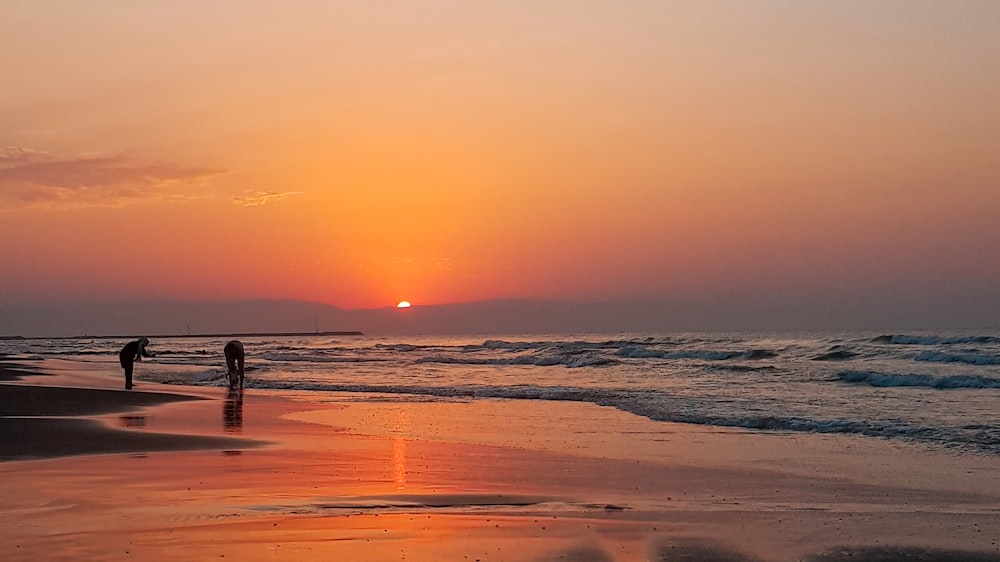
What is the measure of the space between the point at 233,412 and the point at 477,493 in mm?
11489

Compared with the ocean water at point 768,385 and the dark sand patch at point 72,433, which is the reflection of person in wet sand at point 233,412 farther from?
the ocean water at point 768,385

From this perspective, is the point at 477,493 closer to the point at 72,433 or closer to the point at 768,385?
the point at 72,433

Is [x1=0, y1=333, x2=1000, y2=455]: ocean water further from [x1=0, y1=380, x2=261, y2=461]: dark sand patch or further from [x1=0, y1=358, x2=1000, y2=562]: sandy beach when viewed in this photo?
[x1=0, y1=380, x2=261, y2=461]: dark sand patch

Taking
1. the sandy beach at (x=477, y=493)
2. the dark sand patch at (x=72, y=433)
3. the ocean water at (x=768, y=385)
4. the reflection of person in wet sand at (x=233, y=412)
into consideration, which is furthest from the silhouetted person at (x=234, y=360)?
the sandy beach at (x=477, y=493)

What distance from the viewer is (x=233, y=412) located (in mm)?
19547

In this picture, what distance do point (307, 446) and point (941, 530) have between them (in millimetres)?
8178

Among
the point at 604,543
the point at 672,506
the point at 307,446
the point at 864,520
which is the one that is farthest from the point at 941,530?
the point at 307,446

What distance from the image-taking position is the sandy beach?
274 inches

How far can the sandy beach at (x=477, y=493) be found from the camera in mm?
6949

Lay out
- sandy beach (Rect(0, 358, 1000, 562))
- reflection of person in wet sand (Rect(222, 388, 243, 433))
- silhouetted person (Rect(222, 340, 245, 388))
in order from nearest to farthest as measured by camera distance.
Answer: sandy beach (Rect(0, 358, 1000, 562)) < reflection of person in wet sand (Rect(222, 388, 243, 433)) < silhouetted person (Rect(222, 340, 245, 388))

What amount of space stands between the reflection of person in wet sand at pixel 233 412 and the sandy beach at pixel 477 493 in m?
0.19

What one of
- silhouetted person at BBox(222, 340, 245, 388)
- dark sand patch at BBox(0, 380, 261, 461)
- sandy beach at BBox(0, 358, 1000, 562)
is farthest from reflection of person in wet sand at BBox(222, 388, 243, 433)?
silhouetted person at BBox(222, 340, 245, 388)

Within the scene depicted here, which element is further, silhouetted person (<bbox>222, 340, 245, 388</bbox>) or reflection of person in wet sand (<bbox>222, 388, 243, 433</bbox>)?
silhouetted person (<bbox>222, 340, 245, 388</bbox>)

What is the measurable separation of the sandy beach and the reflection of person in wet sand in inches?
7.4
